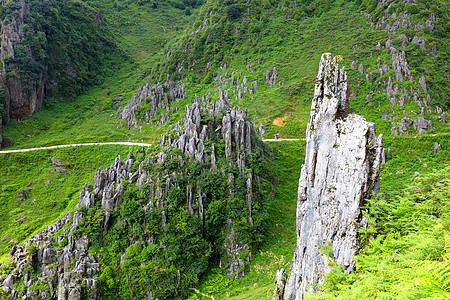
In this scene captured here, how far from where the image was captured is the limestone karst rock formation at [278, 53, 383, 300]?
1303 cm


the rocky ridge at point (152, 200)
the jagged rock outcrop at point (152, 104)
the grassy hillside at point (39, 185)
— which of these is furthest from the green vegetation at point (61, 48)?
the rocky ridge at point (152, 200)

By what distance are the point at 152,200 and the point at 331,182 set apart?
24.1m

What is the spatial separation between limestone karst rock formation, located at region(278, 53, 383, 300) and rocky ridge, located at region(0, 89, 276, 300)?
55.5ft

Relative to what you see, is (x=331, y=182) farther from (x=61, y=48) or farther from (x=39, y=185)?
(x=61, y=48)

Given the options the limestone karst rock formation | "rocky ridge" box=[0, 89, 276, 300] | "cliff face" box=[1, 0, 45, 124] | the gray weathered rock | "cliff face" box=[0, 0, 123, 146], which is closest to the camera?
the limestone karst rock formation

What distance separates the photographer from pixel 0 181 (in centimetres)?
4731

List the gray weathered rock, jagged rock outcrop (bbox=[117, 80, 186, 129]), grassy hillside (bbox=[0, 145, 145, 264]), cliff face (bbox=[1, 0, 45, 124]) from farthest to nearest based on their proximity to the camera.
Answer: jagged rock outcrop (bbox=[117, 80, 186, 129]) → cliff face (bbox=[1, 0, 45, 124]) → grassy hillside (bbox=[0, 145, 145, 264]) → the gray weathered rock

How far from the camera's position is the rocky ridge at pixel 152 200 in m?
28.2

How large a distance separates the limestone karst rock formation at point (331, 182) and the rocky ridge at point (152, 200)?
666 inches

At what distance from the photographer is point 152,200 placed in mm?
32562

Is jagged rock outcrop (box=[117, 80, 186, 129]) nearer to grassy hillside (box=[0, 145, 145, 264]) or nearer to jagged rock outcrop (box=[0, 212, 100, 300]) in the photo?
grassy hillside (box=[0, 145, 145, 264])

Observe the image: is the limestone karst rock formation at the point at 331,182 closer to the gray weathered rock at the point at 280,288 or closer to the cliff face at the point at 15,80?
the gray weathered rock at the point at 280,288

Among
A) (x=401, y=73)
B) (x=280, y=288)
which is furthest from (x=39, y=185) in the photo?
(x=401, y=73)

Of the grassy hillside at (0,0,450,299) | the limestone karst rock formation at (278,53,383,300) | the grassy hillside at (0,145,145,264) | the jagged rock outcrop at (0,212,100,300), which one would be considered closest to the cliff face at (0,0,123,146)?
the grassy hillside at (0,0,450,299)
